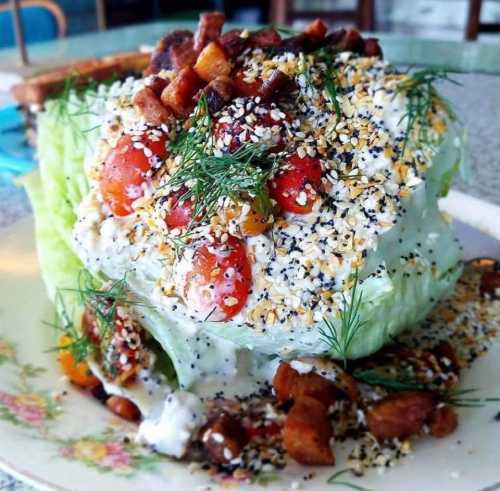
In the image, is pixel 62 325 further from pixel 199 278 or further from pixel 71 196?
pixel 199 278

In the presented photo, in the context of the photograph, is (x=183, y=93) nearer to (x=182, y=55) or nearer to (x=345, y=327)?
(x=182, y=55)

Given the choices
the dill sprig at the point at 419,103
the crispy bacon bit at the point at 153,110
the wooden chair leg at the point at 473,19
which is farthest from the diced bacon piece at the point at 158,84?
the wooden chair leg at the point at 473,19

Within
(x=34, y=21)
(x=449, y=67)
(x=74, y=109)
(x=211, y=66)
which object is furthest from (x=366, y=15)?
(x=211, y=66)

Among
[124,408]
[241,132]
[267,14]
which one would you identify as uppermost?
[241,132]

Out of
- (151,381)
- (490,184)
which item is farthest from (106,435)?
(490,184)

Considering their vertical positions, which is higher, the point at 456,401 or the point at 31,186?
the point at 31,186

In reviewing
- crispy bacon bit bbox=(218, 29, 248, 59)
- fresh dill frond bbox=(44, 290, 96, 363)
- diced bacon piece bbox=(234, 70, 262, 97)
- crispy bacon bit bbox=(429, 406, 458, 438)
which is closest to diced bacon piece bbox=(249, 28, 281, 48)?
crispy bacon bit bbox=(218, 29, 248, 59)
